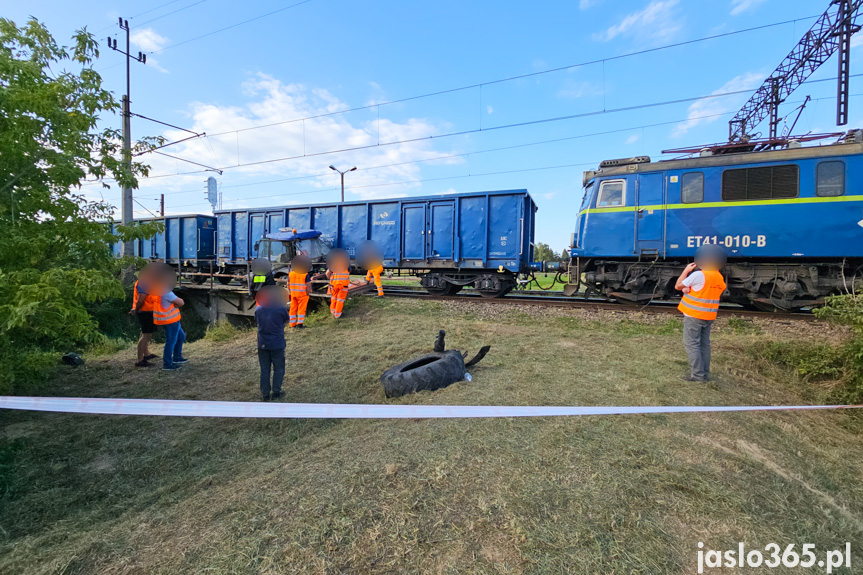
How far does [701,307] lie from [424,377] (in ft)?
10.6

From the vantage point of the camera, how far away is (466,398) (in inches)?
167

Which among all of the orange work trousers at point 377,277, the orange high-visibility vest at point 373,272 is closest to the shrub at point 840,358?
the orange work trousers at point 377,277

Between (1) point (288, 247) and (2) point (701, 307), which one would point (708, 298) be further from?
(1) point (288, 247)

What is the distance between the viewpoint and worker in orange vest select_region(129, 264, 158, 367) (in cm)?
628

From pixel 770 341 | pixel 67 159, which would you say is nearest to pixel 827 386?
pixel 770 341

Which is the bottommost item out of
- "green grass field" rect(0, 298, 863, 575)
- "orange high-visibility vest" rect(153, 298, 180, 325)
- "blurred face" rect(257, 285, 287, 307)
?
"green grass field" rect(0, 298, 863, 575)

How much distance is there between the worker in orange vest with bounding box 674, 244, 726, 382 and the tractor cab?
34.5ft

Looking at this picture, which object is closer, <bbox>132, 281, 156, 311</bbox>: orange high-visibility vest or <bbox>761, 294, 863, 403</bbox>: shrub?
<bbox>761, 294, 863, 403</bbox>: shrub

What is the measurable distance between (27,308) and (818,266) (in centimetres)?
1164

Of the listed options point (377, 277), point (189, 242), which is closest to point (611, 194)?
point (377, 277)

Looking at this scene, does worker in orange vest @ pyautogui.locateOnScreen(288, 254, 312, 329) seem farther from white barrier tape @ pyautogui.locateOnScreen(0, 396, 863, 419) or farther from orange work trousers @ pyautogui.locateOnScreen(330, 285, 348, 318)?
white barrier tape @ pyautogui.locateOnScreen(0, 396, 863, 419)

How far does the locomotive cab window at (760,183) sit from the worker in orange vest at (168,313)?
10294 millimetres

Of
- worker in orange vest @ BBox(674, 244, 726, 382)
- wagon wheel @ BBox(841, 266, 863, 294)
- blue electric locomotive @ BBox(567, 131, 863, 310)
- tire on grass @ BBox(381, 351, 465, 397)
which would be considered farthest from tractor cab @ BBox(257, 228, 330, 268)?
wagon wheel @ BBox(841, 266, 863, 294)

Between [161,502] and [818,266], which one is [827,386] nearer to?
[818,266]
